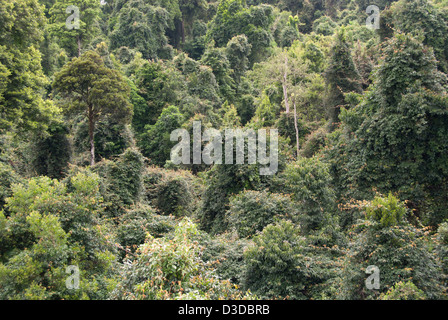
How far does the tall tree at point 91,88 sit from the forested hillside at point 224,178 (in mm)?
73

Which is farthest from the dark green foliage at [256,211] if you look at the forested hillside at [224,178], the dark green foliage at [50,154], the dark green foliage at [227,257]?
the dark green foliage at [50,154]

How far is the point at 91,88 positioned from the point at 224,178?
292 inches

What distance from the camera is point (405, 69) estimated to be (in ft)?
33.9

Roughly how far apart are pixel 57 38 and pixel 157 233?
1031 inches

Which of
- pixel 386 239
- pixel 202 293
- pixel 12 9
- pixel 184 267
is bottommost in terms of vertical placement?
pixel 202 293

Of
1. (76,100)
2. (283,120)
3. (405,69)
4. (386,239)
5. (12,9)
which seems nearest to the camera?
(386,239)

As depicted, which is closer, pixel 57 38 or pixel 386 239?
pixel 386 239

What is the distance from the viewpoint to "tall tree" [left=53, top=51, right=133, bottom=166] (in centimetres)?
1535

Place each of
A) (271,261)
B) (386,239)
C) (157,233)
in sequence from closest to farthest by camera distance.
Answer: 1. (386,239)
2. (271,261)
3. (157,233)

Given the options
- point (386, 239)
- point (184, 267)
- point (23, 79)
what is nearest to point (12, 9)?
point (23, 79)

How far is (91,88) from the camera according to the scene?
1577 centimetres

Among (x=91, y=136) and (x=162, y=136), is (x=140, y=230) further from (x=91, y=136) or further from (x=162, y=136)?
(x=162, y=136)

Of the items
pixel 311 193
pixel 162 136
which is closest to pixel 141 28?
pixel 162 136

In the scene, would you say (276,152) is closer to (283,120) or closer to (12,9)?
(283,120)
